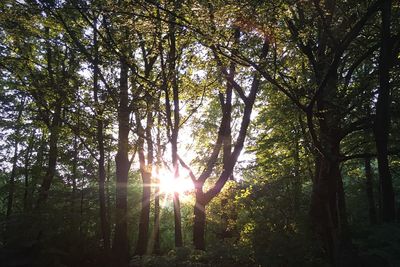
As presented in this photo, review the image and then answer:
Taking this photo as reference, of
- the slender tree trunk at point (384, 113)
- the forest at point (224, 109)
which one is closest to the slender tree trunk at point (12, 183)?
the forest at point (224, 109)

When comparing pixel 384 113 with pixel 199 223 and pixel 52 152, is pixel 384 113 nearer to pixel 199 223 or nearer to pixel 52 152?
pixel 199 223

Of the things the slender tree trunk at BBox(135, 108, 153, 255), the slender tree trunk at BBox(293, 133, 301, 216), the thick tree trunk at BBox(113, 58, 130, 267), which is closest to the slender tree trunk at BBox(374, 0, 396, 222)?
the slender tree trunk at BBox(293, 133, 301, 216)

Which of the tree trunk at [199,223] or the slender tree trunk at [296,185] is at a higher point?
the slender tree trunk at [296,185]

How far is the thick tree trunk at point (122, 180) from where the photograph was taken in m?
12.2

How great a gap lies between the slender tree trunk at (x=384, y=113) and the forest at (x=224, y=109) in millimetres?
28

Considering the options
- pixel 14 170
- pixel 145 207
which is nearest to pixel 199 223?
pixel 145 207

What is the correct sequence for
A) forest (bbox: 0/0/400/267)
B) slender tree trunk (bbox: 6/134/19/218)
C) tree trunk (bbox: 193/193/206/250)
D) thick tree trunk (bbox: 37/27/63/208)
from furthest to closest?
slender tree trunk (bbox: 6/134/19/218) < tree trunk (bbox: 193/193/206/250) < thick tree trunk (bbox: 37/27/63/208) < forest (bbox: 0/0/400/267)

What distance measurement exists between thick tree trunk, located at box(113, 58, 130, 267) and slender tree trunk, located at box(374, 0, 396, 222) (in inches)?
297

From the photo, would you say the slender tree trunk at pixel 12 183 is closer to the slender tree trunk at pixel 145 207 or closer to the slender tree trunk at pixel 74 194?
the slender tree trunk at pixel 74 194

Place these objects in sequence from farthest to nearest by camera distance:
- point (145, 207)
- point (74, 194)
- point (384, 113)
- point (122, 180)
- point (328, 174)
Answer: point (145, 207) < point (74, 194) < point (122, 180) < point (328, 174) < point (384, 113)

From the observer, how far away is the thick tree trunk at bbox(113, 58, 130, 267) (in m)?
12.2

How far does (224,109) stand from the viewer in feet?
50.1

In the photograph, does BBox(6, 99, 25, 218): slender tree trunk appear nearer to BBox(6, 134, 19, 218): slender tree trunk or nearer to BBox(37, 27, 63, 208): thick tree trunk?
BBox(6, 134, 19, 218): slender tree trunk

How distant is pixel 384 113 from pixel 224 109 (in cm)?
728
